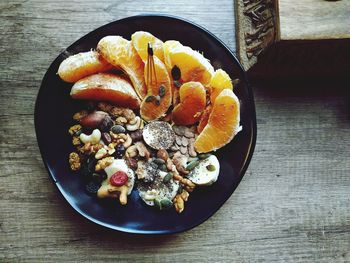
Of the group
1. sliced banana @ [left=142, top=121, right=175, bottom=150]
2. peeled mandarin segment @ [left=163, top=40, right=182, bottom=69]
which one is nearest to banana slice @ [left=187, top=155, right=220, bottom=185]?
sliced banana @ [left=142, top=121, right=175, bottom=150]

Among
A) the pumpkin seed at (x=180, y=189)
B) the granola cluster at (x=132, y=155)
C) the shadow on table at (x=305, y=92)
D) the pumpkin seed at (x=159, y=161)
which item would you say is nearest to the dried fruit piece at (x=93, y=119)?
the granola cluster at (x=132, y=155)

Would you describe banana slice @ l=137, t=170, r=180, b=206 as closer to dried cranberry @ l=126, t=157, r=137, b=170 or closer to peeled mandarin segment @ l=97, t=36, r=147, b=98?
dried cranberry @ l=126, t=157, r=137, b=170

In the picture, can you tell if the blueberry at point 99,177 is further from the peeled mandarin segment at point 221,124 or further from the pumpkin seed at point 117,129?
the peeled mandarin segment at point 221,124

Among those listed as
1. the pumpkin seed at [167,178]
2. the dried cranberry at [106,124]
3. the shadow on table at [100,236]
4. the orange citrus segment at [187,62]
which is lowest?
the shadow on table at [100,236]

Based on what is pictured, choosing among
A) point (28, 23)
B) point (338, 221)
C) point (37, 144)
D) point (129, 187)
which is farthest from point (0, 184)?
point (338, 221)

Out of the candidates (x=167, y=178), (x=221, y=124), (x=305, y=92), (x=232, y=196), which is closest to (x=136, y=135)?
(x=167, y=178)

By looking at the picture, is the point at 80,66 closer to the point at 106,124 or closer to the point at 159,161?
the point at 106,124

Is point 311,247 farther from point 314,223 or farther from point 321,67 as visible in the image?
point 321,67

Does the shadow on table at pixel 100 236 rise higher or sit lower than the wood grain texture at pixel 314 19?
lower
